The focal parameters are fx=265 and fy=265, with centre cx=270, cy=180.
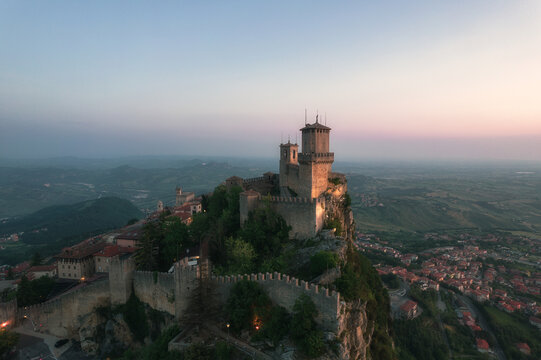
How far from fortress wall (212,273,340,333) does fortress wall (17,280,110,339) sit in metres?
16.3

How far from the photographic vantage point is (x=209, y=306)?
21.4m

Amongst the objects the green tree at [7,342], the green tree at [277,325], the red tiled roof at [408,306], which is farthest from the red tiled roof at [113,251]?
the red tiled roof at [408,306]

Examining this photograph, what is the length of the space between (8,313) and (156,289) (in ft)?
60.8

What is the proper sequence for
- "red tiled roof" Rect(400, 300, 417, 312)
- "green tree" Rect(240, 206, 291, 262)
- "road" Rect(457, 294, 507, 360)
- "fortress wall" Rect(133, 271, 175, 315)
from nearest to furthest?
"fortress wall" Rect(133, 271, 175, 315) < "green tree" Rect(240, 206, 291, 262) < "road" Rect(457, 294, 507, 360) < "red tiled roof" Rect(400, 300, 417, 312)

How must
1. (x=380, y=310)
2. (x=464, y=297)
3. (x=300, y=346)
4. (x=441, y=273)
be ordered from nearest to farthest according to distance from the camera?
(x=300, y=346) → (x=380, y=310) → (x=464, y=297) → (x=441, y=273)

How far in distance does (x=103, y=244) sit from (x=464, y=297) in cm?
8955

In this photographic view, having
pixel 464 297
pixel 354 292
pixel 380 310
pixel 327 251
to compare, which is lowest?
pixel 464 297

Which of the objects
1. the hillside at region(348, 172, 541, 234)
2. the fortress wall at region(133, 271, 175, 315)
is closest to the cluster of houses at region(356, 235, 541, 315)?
the hillside at region(348, 172, 541, 234)

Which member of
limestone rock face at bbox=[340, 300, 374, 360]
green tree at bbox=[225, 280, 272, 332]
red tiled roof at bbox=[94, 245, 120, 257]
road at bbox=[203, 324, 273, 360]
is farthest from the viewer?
red tiled roof at bbox=[94, 245, 120, 257]

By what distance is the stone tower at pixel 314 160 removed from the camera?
31.6 metres

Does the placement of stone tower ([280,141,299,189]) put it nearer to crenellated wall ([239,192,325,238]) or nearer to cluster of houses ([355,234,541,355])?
crenellated wall ([239,192,325,238])

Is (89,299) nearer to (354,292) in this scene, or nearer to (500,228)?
(354,292)

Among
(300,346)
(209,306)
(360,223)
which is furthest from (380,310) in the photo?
(360,223)

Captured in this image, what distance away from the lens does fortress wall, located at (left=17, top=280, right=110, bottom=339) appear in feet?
95.1
